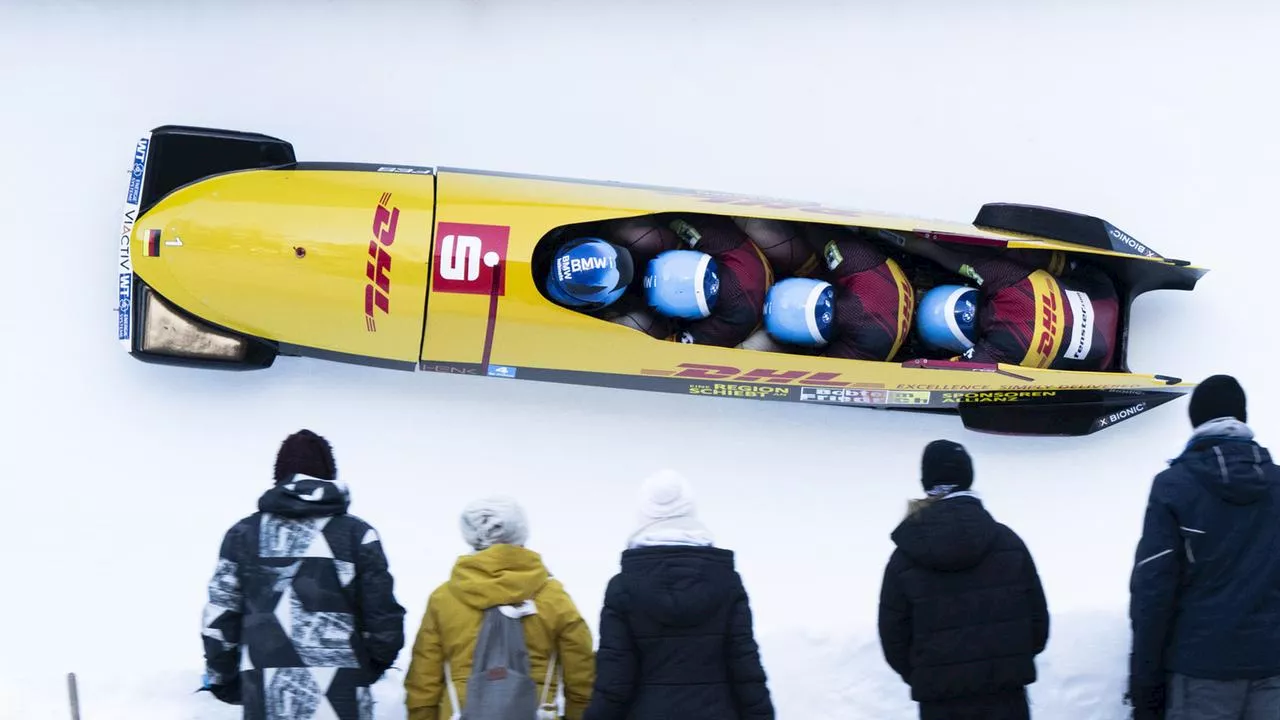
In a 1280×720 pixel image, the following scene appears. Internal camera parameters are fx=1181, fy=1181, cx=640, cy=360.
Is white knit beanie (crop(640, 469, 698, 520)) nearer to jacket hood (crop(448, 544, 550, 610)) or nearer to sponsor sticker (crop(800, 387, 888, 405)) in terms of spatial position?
jacket hood (crop(448, 544, 550, 610))

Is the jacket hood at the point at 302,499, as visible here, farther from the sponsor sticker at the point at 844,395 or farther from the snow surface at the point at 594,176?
the sponsor sticker at the point at 844,395

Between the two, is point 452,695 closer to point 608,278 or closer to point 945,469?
point 945,469

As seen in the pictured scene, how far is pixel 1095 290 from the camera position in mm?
4453

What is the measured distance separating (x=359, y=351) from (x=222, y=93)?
130 cm

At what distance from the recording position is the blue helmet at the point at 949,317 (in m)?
4.30

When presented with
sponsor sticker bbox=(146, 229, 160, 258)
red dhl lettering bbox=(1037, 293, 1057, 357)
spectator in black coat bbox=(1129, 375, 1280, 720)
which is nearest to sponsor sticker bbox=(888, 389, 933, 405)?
red dhl lettering bbox=(1037, 293, 1057, 357)

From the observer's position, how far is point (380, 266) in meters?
4.06

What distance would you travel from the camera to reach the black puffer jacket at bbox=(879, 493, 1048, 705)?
8.66ft

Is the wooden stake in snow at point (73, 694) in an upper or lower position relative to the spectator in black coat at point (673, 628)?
lower

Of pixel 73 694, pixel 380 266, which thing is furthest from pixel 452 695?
pixel 380 266

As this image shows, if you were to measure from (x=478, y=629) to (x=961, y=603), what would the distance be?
1.10 m

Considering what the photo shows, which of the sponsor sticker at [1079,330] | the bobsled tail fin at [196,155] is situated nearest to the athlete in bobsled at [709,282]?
the sponsor sticker at [1079,330]

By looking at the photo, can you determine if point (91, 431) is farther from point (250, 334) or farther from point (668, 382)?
point (668, 382)

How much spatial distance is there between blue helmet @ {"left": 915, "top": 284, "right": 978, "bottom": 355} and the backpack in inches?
87.5
